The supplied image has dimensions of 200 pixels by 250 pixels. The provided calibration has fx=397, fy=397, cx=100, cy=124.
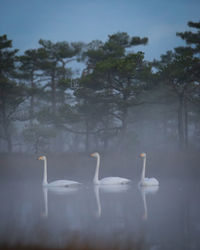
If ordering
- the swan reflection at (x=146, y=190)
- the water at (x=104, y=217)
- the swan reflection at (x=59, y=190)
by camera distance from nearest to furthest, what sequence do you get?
the water at (x=104, y=217) < the swan reflection at (x=146, y=190) < the swan reflection at (x=59, y=190)

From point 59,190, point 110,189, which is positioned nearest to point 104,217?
point 110,189

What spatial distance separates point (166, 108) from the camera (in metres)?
46.4

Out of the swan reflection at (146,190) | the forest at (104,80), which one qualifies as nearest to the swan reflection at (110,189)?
the swan reflection at (146,190)

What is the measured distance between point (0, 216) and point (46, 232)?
3108mm

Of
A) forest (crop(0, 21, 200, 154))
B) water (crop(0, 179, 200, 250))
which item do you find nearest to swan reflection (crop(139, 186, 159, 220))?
water (crop(0, 179, 200, 250))

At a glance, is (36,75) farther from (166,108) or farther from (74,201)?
(74,201)

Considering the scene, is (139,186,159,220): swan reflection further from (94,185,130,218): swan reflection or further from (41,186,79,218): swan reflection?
(41,186,79,218): swan reflection

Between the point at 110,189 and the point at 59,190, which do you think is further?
the point at 110,189

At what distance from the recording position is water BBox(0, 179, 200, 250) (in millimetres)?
9133

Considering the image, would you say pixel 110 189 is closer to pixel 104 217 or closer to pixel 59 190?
pixel 59 190

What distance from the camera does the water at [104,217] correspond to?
9.13 meters

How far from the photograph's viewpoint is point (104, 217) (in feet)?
39.7

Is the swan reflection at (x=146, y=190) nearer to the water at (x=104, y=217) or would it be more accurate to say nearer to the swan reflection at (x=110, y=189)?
the water at (x=104, y=217)

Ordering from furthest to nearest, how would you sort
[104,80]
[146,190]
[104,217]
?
[104,80] < [146,190] < [104,217]
